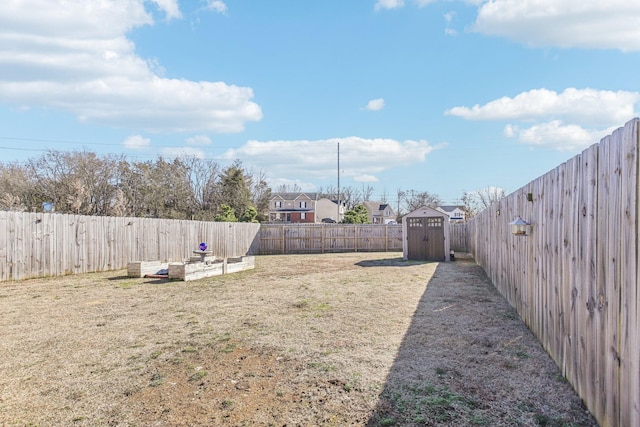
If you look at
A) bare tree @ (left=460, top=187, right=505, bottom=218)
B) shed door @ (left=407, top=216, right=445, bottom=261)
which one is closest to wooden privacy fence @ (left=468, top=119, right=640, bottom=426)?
shed door @ (left=407, top=216, right=445, bottom=261)

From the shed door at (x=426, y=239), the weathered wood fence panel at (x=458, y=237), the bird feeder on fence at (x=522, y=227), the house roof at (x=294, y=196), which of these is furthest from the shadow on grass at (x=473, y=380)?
the house roof at (x=294, y=196)

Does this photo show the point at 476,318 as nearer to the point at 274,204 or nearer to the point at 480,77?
the point at 480,77

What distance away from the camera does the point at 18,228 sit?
8.82 metres

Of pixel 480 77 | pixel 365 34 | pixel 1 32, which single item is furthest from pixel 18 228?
pixel 480 77

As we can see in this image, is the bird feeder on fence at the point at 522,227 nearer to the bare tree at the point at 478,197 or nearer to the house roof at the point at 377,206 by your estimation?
the bare tree at the point at 478,197

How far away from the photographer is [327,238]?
20.0 meters

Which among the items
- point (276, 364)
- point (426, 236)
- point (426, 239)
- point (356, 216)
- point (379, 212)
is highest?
point (379, 212)

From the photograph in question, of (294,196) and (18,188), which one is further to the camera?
(294,196)

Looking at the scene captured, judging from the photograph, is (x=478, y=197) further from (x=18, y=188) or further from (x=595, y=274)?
(x=595, y=274)

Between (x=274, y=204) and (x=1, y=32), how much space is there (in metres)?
42.0

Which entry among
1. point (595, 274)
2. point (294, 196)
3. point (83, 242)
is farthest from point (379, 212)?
point (595, 274)

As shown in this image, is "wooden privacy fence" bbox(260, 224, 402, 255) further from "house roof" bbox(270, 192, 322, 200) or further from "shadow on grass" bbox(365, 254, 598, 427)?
"house roof" bbox(270, 192, 322, 200)

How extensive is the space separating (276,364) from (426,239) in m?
12.0

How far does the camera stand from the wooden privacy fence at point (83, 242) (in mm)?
8766
